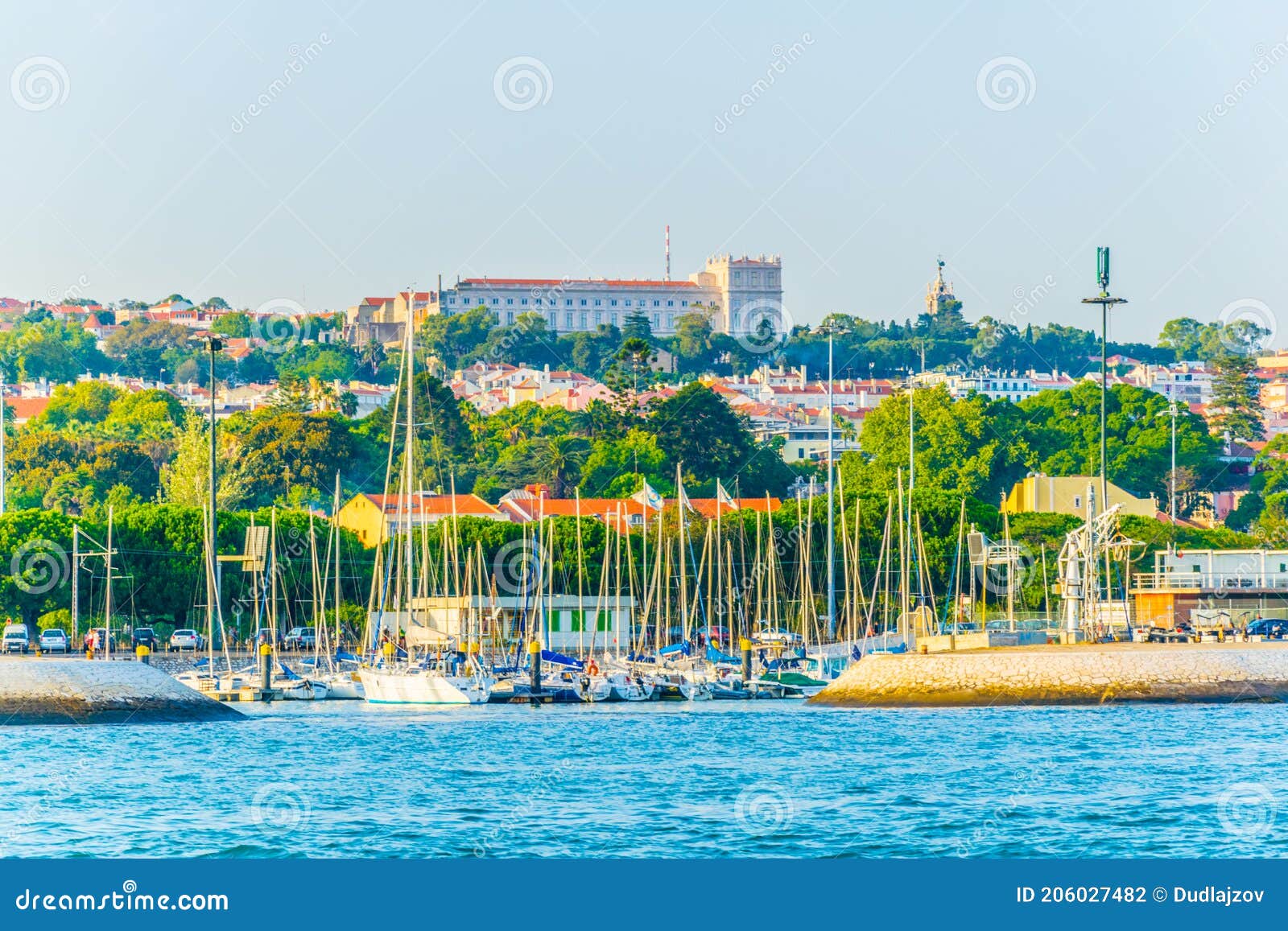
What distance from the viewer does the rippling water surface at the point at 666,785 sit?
2612 centimetres

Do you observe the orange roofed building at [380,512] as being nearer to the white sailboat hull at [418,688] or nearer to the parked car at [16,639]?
the parked car at [16,639]

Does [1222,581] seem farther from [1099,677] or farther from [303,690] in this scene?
[303,690]

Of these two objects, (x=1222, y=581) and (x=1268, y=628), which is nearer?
(x=1268, y=628)

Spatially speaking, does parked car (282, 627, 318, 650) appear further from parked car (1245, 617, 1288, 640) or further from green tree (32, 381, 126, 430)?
green tree (32, 381, 126, 430)

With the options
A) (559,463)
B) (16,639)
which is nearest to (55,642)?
(16,639)

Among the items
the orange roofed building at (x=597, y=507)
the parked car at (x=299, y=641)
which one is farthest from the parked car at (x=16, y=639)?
the orange roofed building at (x=597, y=507)

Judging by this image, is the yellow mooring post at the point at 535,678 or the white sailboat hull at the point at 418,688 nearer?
the white sailboat hull at the point at 418,688

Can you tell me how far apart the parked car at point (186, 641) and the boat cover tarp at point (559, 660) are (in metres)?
11.6

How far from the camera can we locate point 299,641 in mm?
61312

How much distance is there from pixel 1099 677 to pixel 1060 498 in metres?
54.5

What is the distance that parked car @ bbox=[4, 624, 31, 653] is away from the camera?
2120 inches

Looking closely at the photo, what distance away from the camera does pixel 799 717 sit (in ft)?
141
